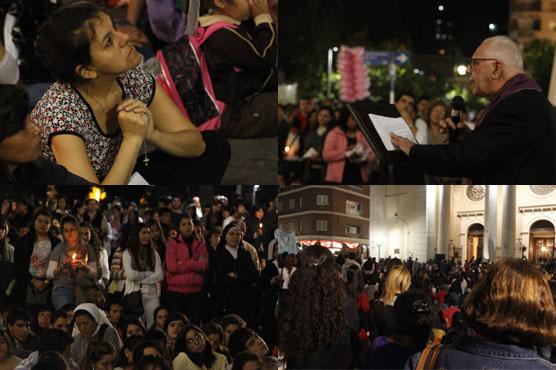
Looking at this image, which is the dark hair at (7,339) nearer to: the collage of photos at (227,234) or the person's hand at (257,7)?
the collage of photos at (227,234)

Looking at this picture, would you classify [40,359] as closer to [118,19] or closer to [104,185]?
[104,185]

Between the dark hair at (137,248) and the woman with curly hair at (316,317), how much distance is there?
67 centimetres

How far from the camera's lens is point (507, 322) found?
129 inches

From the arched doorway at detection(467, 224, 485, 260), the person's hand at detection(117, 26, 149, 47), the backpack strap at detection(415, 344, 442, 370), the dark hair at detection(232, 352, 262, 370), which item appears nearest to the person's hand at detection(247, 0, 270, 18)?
the person's hand at detection(117, 26, 149, 47)

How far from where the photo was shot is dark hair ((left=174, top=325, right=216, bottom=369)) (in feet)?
13.9

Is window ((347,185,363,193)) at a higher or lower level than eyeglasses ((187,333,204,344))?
higher

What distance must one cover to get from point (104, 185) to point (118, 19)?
77 centimetres

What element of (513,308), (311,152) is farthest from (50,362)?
(311,152)

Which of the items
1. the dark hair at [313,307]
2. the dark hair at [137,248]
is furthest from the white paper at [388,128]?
the dark hair at [137,248]

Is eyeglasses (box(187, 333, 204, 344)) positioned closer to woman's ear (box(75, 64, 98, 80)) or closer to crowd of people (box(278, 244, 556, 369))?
crowd of people (box(278, 244, 556, 369))

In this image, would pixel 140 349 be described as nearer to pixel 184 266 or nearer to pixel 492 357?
pixel 184 266

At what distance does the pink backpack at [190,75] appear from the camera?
409 cm

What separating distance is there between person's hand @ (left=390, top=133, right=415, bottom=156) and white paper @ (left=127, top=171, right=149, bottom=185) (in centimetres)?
116

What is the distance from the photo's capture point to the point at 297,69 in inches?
1101
